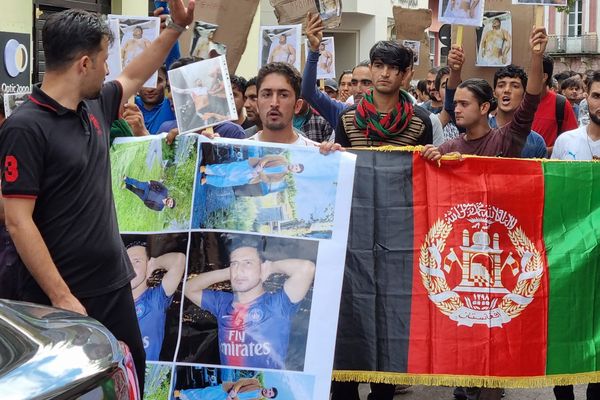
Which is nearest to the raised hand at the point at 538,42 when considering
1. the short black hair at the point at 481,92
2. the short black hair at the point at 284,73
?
the short black hair at the point at 481,92

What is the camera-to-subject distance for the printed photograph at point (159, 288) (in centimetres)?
519

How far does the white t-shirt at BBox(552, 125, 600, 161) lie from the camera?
6.63m

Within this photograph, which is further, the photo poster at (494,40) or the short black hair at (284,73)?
the photo poster at (494,40)

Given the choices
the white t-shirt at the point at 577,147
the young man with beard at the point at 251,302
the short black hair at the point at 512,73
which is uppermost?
the short black hair at the point at 512,73

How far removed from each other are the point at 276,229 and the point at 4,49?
417cm

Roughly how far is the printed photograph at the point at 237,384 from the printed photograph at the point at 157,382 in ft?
0.13

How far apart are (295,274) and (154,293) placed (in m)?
0.70

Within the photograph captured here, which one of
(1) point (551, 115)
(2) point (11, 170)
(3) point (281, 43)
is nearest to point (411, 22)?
(3) point (281, 43)

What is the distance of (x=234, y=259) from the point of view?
5.16 m

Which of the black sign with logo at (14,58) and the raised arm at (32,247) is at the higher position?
the black sign with logo at (14,58)

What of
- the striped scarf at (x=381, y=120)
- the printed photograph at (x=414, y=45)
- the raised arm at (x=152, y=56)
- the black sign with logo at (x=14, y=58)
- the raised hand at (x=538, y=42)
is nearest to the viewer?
the raised arm at (x=152, y=56)

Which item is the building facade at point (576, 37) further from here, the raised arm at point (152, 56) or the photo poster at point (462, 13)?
the raised arm at point (152, 56)

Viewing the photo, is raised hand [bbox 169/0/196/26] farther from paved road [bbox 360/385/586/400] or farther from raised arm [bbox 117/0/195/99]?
paved road [bbox 360/385/586/400]

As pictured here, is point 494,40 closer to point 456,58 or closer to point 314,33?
point 456,58
